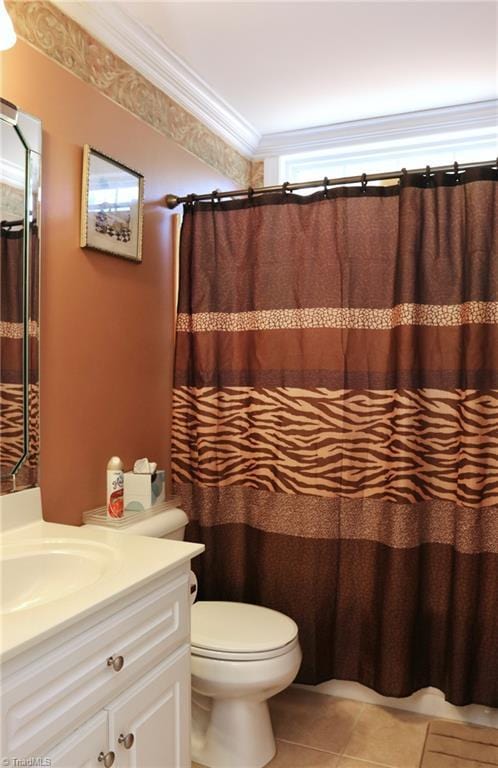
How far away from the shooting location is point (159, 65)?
2289 millimetres

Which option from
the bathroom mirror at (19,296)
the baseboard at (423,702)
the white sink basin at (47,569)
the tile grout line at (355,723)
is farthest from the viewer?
the baseboard at (423,702)

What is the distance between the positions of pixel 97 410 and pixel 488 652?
1.66 metres

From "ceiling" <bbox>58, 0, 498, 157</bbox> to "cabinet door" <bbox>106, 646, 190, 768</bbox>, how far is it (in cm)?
197

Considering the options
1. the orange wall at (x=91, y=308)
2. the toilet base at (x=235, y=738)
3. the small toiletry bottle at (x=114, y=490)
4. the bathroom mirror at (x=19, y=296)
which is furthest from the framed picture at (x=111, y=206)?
Result: the toilet base at (x=235, y=738)

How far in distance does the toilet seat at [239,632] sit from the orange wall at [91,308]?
56 centimetres

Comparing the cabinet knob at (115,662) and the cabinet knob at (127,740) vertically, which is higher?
the cabinet knob at (115,662)

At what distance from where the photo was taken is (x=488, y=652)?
2166 millimetres

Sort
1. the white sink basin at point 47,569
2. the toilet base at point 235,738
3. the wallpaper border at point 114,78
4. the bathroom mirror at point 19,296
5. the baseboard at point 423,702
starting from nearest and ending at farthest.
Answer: the white sink basin at point 47,569, the bathroom mirror at point 19,296, the wallpaper border at point 114,78, the toilet base at point 235,738, the baseboard at point 423,702

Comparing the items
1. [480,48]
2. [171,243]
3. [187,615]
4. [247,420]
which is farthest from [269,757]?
[480,48]

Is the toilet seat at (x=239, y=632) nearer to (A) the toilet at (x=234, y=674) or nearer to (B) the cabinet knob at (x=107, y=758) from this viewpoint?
(A) the toilet at (x=234, y=674)

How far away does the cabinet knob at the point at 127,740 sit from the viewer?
131 centimetres

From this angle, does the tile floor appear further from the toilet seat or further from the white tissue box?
the white tissue box

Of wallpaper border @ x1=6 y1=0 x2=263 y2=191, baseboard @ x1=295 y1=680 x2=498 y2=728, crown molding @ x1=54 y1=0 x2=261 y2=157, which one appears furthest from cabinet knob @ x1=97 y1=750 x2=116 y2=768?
crown molding @ x1=54 y1=0 x2=261 y2=157

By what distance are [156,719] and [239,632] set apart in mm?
594
